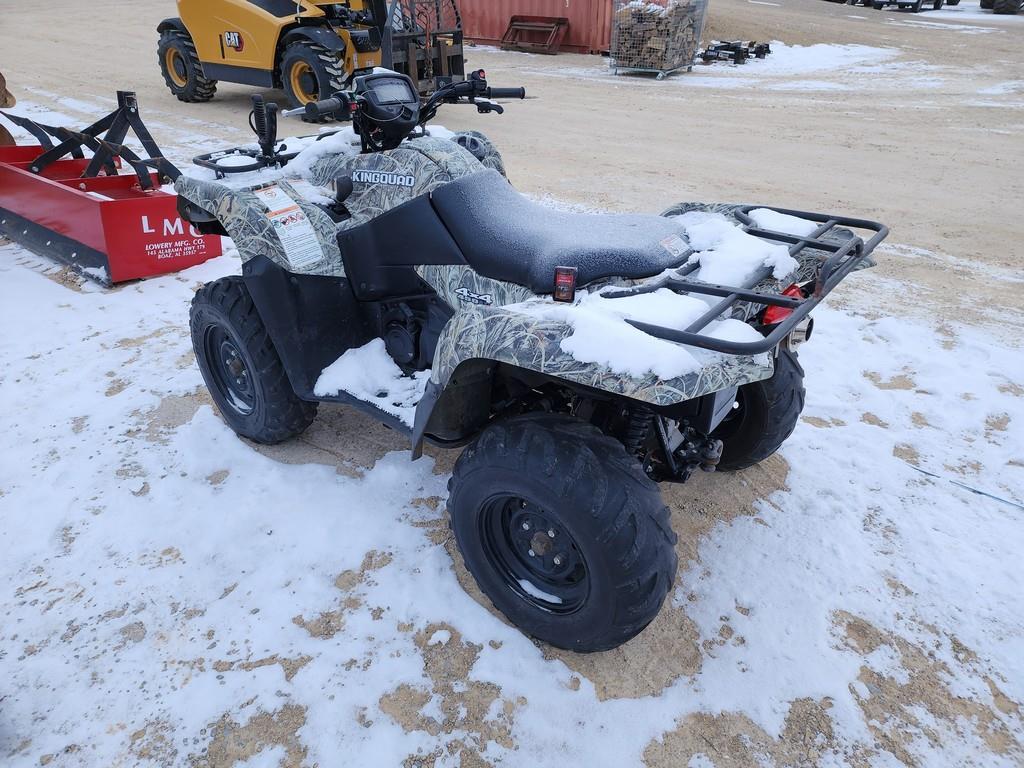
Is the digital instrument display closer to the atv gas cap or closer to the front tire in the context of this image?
the atv gas cap

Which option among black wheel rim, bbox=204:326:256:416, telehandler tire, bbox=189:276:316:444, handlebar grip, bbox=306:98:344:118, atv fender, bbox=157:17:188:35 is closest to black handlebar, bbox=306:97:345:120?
handlebar grip, bbox=306:98:344:118

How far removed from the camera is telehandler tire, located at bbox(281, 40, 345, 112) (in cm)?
955

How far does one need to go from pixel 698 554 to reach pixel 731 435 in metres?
0.59

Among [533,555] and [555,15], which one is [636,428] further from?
[555,15]

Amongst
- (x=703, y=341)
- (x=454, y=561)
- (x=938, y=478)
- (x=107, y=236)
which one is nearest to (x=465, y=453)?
(x=454, y=561)

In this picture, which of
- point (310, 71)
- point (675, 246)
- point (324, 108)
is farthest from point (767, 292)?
point (310, 71)

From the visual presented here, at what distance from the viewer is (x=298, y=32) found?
32.1ft

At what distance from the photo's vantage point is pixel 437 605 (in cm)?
264

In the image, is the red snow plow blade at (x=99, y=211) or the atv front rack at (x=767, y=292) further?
the red snow plow blade at (x=99, y=211)

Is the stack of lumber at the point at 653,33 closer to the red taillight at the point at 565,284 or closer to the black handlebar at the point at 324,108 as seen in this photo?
the black handlebar at the point at 324,108

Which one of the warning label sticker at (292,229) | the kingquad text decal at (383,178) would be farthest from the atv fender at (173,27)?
the kingquad text decal at (383,178)

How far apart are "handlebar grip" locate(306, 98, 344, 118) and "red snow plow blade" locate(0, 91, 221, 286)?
8.89 feet

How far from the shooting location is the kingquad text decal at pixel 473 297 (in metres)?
→ 2.59

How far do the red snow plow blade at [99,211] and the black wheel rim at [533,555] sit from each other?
152 inches
